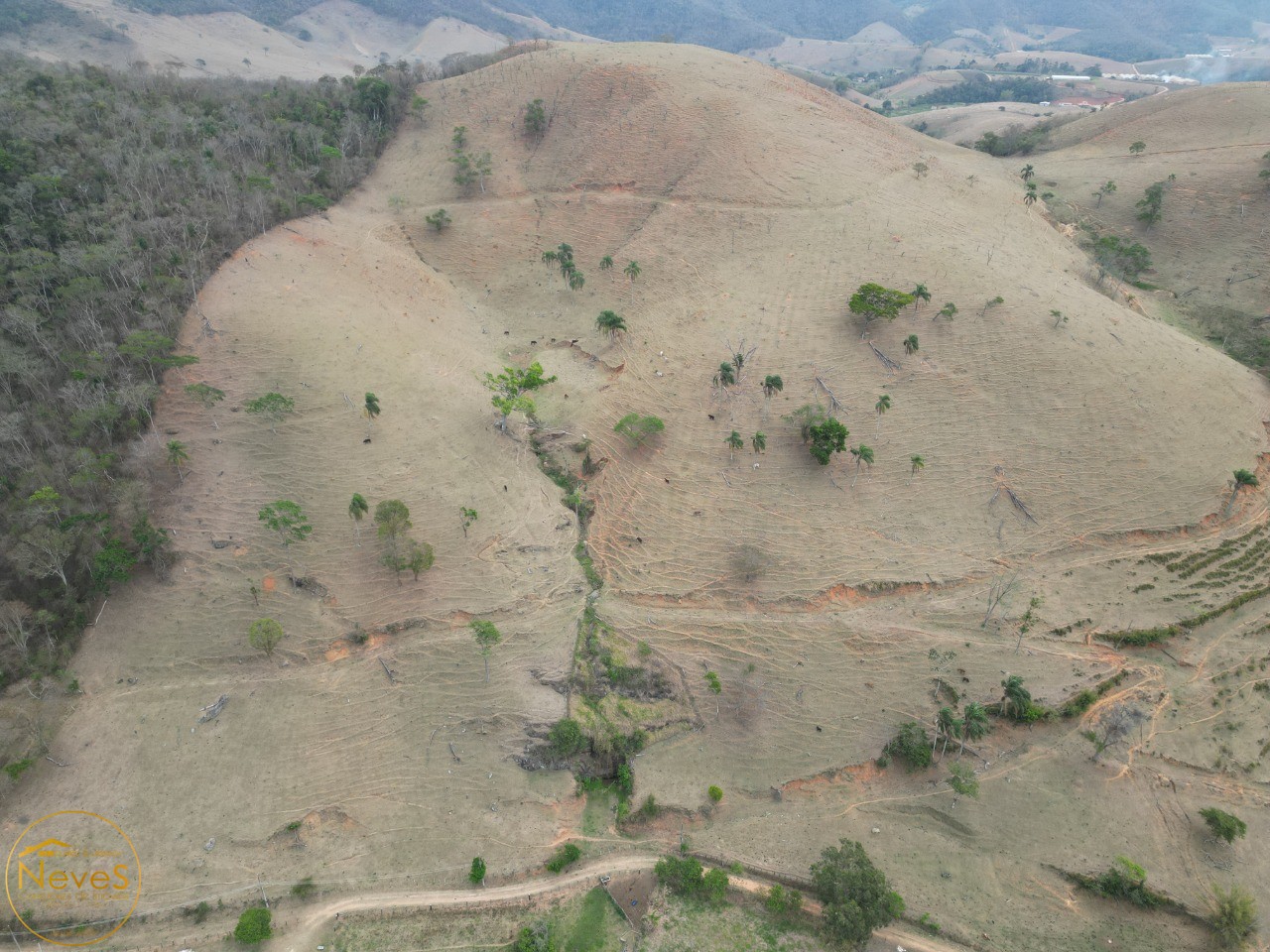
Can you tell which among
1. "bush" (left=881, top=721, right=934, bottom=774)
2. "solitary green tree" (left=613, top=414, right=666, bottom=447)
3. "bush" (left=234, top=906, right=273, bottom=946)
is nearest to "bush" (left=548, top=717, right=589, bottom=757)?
"bush" (left=234, top=906, right=273, bottom=946)

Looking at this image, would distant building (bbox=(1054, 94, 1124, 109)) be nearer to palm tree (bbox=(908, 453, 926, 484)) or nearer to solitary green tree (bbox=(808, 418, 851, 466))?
palm tree (bbox=(908, 453, 926, 484))

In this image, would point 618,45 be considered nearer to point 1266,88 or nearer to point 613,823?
point 1266,88

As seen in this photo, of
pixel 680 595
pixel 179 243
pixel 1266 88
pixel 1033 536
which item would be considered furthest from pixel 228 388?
pixel 1266 88

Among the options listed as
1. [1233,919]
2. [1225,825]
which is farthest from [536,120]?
[1233,919]

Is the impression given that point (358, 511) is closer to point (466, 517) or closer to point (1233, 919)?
point (466, 517)

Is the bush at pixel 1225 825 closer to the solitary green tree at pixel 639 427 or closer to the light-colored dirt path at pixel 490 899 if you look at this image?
the light-colored dirt path at pixel 490 899

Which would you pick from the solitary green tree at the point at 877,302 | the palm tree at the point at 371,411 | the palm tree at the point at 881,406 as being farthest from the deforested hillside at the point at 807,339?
the palm tree at the point at 371,411
